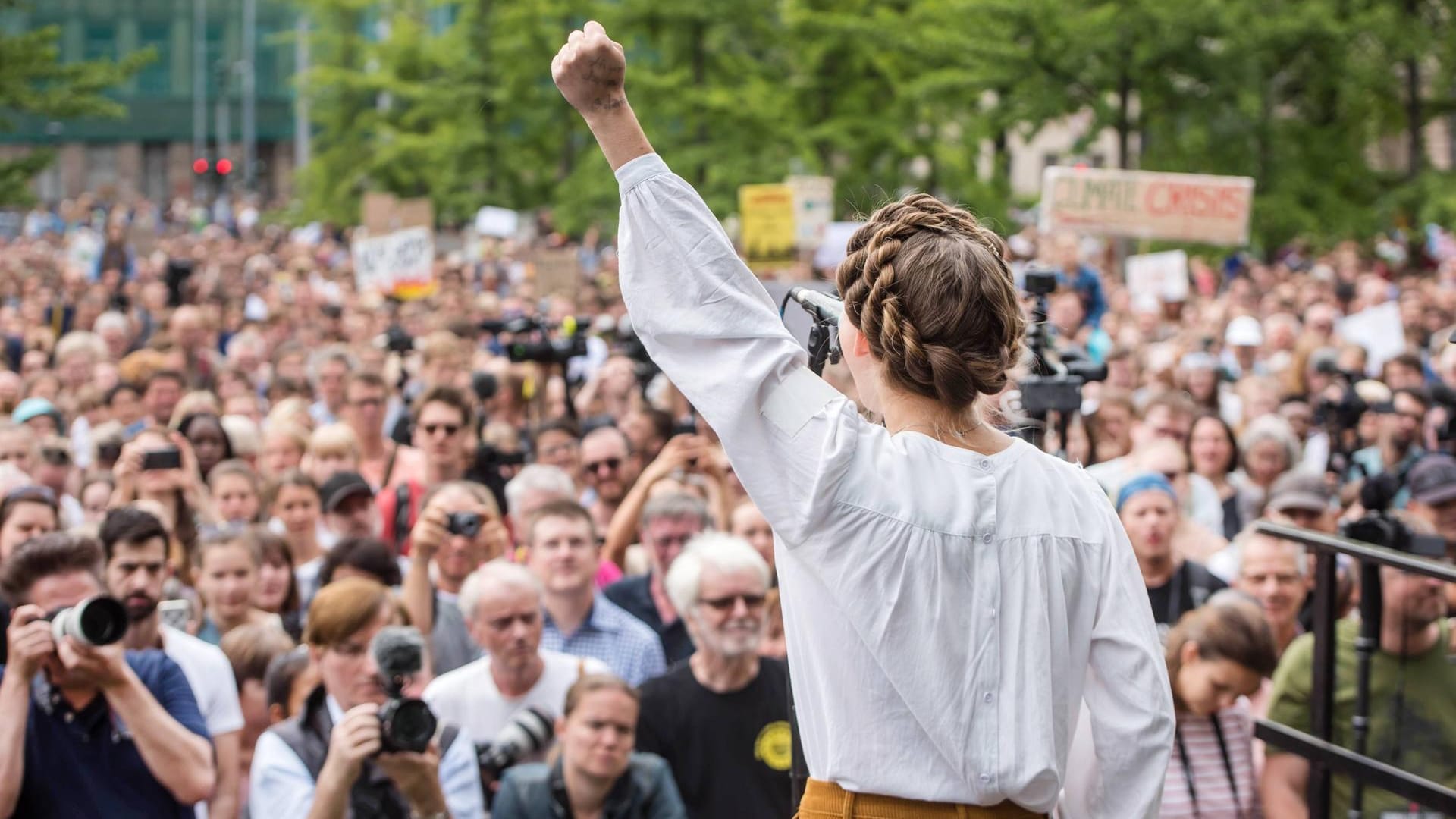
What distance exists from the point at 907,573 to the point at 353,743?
238 centimetres

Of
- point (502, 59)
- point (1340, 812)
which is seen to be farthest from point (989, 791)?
point (502, 59)

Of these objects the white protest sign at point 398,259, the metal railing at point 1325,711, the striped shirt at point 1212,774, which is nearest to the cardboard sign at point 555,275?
the white protest sign at point 398,259

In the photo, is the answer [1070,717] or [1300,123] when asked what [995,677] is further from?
[1300,123]

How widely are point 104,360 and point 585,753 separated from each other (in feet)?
26.8

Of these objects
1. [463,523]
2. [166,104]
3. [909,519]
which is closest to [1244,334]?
[463,523]

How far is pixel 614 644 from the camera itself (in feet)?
20.9

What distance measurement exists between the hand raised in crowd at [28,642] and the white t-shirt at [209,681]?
74cm

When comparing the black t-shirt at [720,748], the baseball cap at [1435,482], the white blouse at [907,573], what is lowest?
the black t-shirt at [720,748]

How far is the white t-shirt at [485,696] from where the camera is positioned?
5594mm

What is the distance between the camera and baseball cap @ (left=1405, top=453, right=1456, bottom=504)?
7.28 m

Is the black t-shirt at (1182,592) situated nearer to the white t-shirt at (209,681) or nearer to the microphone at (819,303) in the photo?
the white t-shirt at (209,681)

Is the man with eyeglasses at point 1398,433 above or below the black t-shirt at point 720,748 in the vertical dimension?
above

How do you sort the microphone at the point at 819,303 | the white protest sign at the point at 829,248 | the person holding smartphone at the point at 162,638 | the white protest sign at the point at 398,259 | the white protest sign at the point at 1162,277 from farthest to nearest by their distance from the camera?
the white protest sign at the point at 829,248, the white protest sign at the point at 398,259, the white protest sign at the point at 1162,277, the person holding smartphone at the point at 162,638, the microphone at the point at 819,303

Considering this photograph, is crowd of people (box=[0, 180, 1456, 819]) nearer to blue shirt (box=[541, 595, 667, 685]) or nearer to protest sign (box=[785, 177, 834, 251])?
blue shirt (box=[541, 595, 667, 685])
